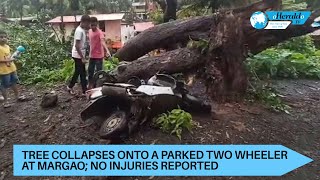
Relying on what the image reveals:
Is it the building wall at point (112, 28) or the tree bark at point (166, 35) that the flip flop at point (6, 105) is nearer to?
the tree bark at point (166, 35)

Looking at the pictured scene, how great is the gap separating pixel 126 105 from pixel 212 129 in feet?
3.60

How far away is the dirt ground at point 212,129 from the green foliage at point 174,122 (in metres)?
0.08

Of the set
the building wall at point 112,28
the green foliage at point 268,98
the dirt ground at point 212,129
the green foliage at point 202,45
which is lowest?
the dirt ground at point 212,129

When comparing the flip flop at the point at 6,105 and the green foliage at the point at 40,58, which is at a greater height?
the green foliage at the point at 40,58

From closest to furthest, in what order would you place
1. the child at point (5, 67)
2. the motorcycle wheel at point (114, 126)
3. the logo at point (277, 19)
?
the motorcycle wheel at point (114, 126) → the logo at point (277, 19) → the child at point (5, 67)

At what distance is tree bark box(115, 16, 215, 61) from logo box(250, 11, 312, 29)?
1868 mm

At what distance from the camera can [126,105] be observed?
4.00 metres

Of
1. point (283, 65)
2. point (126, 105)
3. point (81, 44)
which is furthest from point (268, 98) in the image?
point (81, 44)

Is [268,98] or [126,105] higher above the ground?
[126,105]

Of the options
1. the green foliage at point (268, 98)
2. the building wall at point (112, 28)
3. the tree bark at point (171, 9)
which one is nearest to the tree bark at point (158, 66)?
the green foliage at point (268, 98)

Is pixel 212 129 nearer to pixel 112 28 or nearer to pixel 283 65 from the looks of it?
pixel 283 65

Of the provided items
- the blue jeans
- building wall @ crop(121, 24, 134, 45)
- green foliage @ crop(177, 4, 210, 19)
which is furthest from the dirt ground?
building wall @ crop(121, 24, 134, 45)

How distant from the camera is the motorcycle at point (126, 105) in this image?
3824mm

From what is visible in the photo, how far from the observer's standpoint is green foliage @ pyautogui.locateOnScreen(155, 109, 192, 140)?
3924mm
